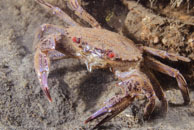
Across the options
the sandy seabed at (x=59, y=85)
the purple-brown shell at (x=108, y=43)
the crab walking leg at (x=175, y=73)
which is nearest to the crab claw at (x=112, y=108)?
the sandy seabed at (x=59, y=85)

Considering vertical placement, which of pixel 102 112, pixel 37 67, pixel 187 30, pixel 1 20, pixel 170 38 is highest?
pixel 187 30

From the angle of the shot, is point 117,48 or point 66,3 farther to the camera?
point 66,3

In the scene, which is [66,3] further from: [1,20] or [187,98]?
[187,98]

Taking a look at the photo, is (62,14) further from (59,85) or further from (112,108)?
(112,108)

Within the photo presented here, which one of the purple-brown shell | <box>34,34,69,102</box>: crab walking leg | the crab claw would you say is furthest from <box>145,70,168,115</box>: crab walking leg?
<box>34,34,69,102</box>: crab walking leg

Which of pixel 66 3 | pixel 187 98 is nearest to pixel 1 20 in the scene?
pixel 66 3

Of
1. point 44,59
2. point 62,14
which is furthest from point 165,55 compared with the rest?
point 62,14
